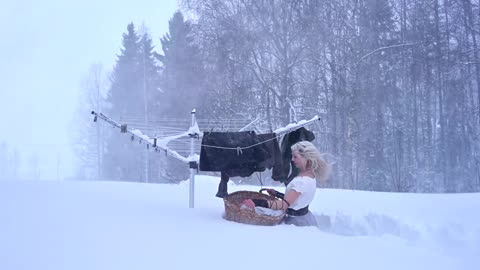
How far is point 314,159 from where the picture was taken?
3.06 metres

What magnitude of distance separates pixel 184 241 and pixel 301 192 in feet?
3.91

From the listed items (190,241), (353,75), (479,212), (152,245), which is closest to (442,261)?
(190,241)

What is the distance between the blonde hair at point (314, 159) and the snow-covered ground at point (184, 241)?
59 cm

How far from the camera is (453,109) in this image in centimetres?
1044

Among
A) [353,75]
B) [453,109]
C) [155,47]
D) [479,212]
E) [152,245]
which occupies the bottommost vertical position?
[479,212]

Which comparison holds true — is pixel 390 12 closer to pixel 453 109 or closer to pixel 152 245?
pixel 453 109

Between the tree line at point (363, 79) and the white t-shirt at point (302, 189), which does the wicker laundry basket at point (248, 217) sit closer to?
the white t-shirt at point (302, 189)

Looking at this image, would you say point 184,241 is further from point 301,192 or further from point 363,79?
point 363,79

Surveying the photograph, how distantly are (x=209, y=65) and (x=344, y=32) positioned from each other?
4125mm

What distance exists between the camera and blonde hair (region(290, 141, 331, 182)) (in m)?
3.06

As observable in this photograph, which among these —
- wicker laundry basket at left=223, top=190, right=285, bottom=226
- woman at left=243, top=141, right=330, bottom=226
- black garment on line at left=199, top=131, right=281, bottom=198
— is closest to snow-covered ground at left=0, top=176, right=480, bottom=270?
wicker laundry basket at left=223, top=190, right=285, bottom=226

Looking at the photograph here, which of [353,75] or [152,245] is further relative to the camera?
[353,75]

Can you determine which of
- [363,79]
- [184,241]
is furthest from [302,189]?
[363,79]

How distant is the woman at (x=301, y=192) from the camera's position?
9.68 ft
